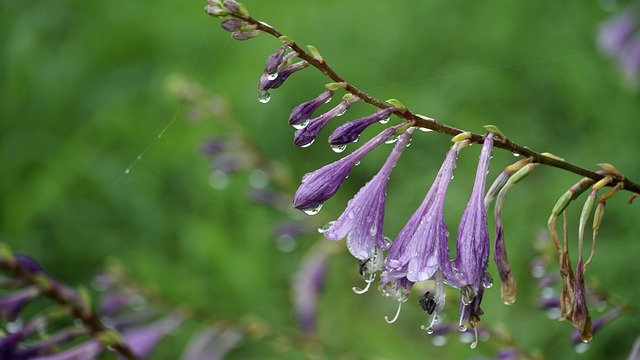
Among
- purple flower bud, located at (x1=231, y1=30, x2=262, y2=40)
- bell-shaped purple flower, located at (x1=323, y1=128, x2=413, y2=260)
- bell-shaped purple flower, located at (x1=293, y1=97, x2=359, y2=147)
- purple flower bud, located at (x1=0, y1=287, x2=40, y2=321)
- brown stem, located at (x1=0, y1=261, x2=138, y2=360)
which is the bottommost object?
purple flower bud, located at (x1=0, y1=287, x2=40, y2=321)

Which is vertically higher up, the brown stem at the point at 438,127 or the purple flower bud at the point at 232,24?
the brown stem at the point at 438,127

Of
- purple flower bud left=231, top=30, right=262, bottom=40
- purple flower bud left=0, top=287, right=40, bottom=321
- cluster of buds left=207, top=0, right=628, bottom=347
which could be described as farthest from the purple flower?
purple flower bud left=0, top=287, right=40, bottom=321

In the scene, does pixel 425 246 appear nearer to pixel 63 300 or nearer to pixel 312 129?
pixel 312 129

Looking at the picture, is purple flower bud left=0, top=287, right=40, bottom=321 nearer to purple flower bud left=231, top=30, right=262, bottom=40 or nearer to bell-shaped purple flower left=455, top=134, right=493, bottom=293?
purple flower bud left=231, top=30, right=262, bottom=40

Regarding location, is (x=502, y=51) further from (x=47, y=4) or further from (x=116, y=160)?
(x=47, y=4)

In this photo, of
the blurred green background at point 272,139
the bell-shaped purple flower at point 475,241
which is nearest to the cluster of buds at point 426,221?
the bell-shaped purple flower at point 475,241

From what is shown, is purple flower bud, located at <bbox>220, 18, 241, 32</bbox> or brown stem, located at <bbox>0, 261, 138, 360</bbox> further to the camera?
brown stem, located at <bbox>0, 261, 138, 360</bbox>

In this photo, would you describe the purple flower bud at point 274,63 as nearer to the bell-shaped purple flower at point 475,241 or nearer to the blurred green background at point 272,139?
the bell-shaped purple flower at point 475,241
